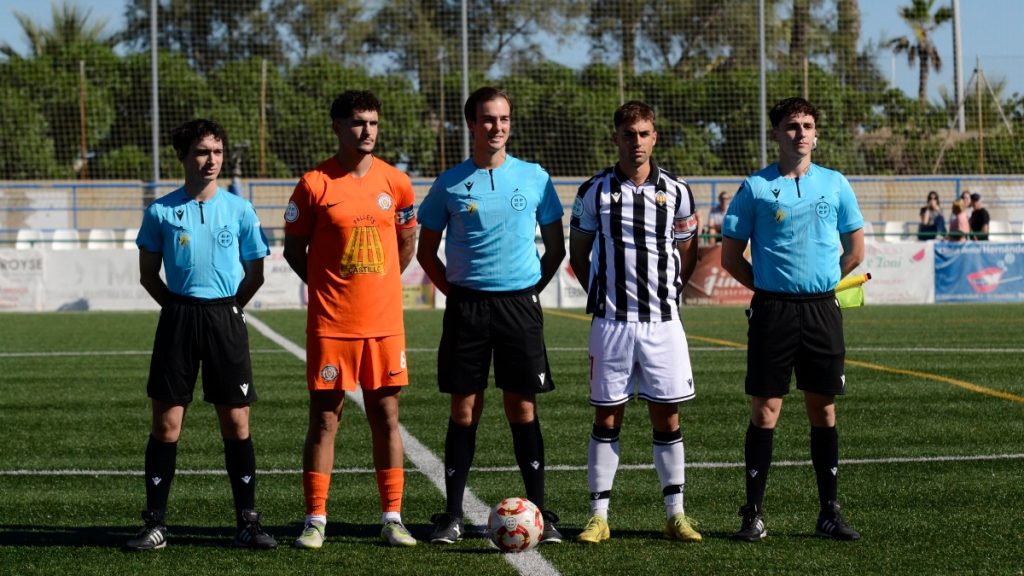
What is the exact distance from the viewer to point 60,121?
35.1 meters

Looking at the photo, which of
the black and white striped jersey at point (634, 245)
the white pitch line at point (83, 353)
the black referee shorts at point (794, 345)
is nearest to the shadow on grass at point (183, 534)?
the black and white striped jersey at point (634, 245)

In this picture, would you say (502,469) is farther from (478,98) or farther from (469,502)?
(478,98)

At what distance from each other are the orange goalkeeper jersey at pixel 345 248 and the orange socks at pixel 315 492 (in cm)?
66

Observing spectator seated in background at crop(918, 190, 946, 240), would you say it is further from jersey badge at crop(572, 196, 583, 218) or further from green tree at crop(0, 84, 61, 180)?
jersey badge at crop(572, 196, 583, 218)

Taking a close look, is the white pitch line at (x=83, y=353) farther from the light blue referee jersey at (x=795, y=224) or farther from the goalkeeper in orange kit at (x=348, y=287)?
the light blue referee jersey at (x=795, y=224)

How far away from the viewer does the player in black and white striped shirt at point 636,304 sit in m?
6.05

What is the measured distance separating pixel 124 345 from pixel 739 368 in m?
7.80

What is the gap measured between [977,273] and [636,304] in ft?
69.4

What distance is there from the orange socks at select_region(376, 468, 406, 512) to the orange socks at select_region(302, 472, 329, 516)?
0.85 feet

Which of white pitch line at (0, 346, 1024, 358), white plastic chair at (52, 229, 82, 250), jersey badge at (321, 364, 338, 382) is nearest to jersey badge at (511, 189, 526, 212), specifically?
jersey badge at (321, 364, 338, 382)

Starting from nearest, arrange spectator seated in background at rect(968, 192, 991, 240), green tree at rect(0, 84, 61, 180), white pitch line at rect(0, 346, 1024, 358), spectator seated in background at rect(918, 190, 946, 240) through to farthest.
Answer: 1. white pitch line at rect(0, 346, 1024, 358)
2. spectator seated in background at rect(918, 190, 946, 240)
3. spectator seated in background at rect(968, 192, 991, 240)
4. green tree at rect(0, 84, 61, 180)

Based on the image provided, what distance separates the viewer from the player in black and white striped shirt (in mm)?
6055

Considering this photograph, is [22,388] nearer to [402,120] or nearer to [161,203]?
[161,203]

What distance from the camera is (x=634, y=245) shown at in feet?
20.0
